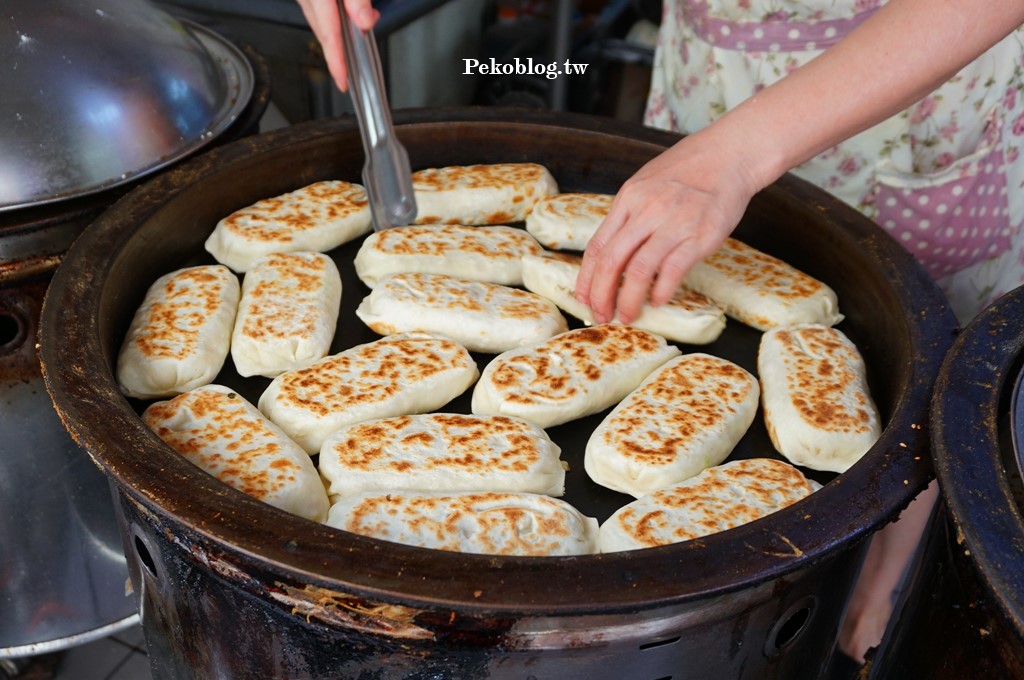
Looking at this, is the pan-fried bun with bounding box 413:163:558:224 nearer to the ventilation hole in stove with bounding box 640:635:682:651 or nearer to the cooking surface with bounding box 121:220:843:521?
the cooking surface with bounding box 121:220:843:521

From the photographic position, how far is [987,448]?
1121 mm

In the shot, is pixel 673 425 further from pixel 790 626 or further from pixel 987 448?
pixel 987 448

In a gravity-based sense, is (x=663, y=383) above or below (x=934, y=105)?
below

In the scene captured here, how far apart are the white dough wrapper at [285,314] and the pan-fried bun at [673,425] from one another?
545 mm

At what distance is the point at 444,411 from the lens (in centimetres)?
165

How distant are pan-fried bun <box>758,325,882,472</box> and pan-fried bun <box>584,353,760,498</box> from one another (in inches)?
2.1

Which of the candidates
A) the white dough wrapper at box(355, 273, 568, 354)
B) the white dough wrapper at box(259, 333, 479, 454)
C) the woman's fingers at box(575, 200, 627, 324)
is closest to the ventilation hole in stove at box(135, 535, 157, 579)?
the white dough wrapper at box(259, 333, 479, 454)

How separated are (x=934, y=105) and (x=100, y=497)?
2041 mm

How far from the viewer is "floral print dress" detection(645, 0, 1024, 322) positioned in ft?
6.77

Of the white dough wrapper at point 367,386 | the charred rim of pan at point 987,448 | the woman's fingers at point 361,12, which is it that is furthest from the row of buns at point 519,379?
the woman's fingers at point 361,12

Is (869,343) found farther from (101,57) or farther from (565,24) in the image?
(565,24)

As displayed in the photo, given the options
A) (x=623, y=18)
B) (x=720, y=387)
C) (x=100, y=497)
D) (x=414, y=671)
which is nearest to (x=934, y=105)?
(x=720, y=387)

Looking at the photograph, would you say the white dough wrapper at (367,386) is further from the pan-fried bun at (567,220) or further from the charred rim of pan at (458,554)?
the pan-fried bun at (567,220)

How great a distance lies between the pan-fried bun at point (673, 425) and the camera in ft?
4.77
